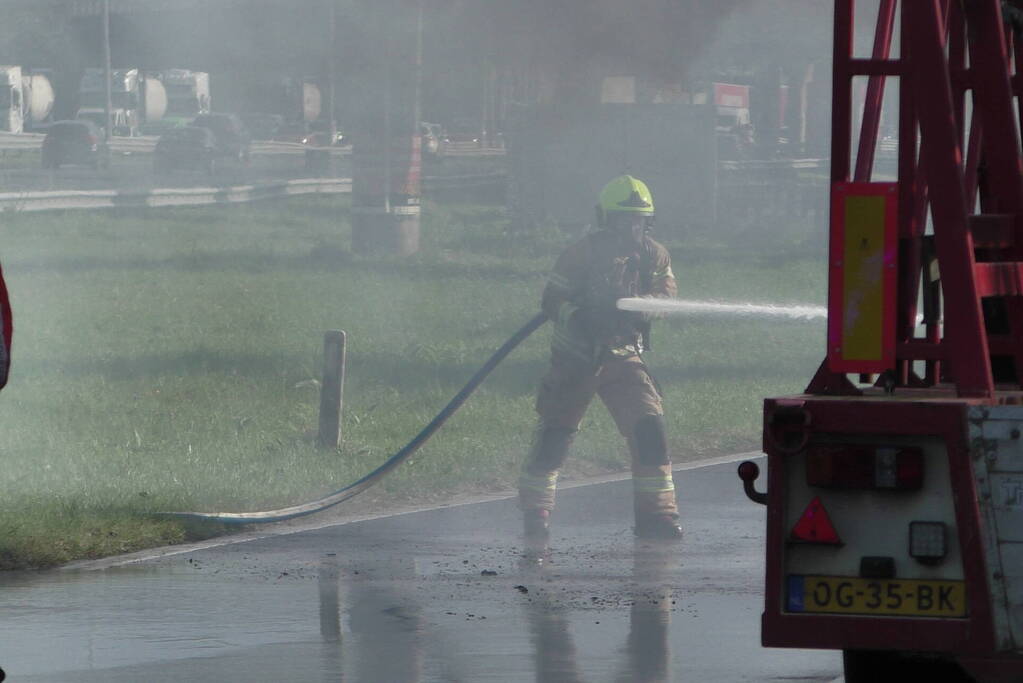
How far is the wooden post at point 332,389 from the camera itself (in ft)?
35.4

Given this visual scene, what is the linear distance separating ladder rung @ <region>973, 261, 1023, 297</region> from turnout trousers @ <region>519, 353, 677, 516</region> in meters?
4.44

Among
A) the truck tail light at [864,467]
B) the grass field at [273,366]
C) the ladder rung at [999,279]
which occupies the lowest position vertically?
the grass field at [273,366]

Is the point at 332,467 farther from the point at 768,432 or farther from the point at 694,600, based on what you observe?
the point at 768,432

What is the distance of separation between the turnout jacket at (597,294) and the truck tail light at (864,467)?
185 inches

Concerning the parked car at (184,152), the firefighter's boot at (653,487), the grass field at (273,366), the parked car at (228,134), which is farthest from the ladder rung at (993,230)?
the parked car at (228,134)

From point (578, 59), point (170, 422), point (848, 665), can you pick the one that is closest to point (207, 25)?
point (578, 59)

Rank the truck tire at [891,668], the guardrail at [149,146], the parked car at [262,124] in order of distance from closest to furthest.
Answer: the truck tire at [891,668] < the guardrail at [149,146] < the parked car at [262,124]

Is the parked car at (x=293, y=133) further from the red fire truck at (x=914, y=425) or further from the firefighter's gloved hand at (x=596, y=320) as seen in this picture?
the red fire truck at (x=914, y=425)

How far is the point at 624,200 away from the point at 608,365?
0.84 meters

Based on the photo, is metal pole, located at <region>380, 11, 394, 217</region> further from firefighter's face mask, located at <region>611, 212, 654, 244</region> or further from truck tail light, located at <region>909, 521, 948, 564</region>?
truck tail light, located at <region>909, 521, 948, 564</region>

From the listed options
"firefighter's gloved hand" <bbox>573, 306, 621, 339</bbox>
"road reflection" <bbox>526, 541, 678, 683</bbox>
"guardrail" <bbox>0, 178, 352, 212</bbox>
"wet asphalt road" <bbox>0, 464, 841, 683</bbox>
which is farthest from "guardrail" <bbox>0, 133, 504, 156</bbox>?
"road reflection" <bbox>526, 541, 678, 683</bbox>

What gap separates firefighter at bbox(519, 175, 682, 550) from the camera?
9.01 meters

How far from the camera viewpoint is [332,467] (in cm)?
1064

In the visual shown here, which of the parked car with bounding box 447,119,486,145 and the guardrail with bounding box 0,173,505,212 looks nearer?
the guardrail with bounding box 0,173,505,212
